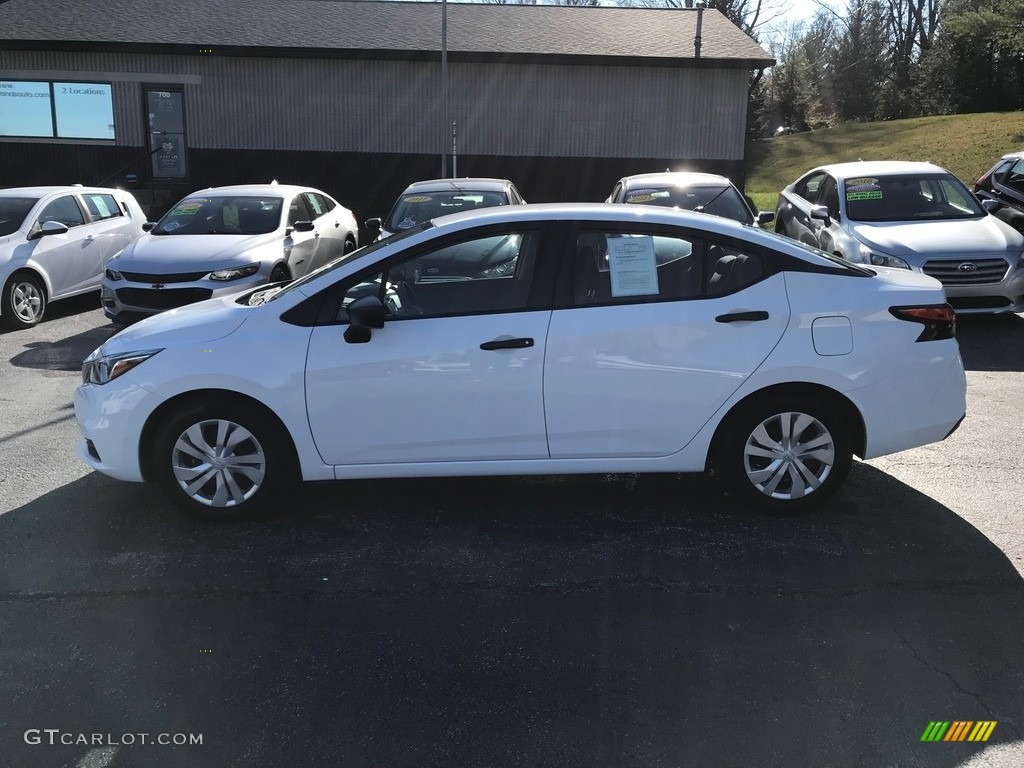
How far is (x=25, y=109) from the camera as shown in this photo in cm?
2136

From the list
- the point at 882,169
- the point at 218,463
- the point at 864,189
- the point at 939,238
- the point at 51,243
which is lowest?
the point at 218,463

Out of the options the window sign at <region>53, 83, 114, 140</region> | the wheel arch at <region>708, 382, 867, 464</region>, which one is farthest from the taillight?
the window sign at <region>53, 83, 114, 140</region>

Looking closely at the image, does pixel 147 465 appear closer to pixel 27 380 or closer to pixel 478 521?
pixel 478 521

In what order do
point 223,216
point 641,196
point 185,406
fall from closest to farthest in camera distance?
1. point 185,406
2. point 223,216
3. point 641,196

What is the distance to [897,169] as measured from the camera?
11.3m

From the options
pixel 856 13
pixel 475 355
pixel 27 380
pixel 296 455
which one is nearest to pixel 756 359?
pixel 475 355

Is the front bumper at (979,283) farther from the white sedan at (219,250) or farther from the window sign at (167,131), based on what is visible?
the window sign at (167,131)

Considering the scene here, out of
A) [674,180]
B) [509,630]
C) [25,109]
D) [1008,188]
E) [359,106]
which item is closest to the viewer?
[509,630]

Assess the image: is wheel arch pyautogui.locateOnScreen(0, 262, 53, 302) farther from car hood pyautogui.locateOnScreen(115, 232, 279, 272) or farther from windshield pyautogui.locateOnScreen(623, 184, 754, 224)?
windshield pyautogui.locateOnScreen(623, 184, 754, 224)

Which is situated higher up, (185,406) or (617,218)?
(617,218)

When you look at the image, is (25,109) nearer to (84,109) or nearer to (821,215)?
(84,109)

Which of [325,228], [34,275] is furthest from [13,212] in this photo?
[325,228]

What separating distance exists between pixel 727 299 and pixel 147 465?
3107 mm

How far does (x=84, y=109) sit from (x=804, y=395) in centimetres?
2079
